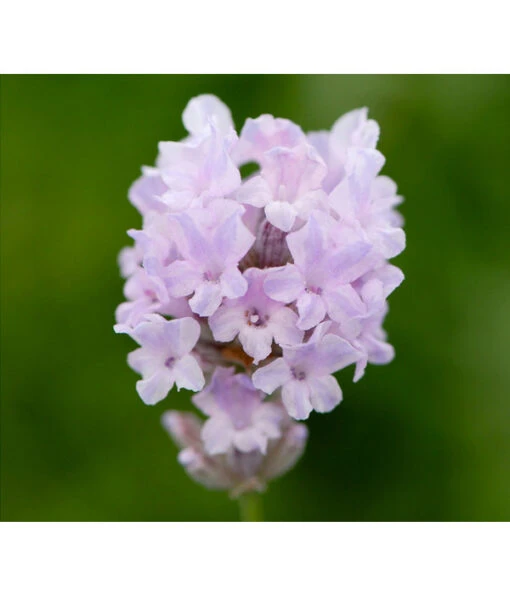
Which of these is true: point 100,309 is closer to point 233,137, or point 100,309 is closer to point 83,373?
point 83,373

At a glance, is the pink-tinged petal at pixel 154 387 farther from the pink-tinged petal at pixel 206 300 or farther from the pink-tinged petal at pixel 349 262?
the pink-tinged petal at pixel 349 262

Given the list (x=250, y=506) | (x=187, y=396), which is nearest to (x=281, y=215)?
(x=250, y=506)

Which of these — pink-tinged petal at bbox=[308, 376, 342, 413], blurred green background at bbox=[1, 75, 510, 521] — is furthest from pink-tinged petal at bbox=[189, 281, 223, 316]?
blurred green background at bbox=[1, 75, 510, 521]

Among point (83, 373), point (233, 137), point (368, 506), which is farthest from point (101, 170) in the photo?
point (368, 506)

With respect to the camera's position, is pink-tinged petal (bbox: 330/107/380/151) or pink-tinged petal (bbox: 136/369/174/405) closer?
pink-tinged petal (bbox: 136/369/174/405)

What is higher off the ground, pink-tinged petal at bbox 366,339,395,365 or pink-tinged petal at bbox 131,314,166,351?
pink-tinged petal at bbox 366,339,395,365

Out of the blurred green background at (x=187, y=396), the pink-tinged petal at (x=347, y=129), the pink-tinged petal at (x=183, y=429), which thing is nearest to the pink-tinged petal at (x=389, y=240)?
the pink-tinged petal at (x=347, y=129)

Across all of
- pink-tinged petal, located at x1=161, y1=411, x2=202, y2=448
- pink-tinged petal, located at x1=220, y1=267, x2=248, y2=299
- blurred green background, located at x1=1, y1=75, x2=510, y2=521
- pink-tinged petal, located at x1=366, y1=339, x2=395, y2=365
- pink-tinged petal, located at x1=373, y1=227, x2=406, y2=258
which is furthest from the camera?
blurred green background, located at x1=1, y1=75, x2=510, y2=521

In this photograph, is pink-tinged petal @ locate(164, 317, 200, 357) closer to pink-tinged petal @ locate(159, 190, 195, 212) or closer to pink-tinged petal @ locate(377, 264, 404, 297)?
pink-tinged petal @ locate(159, 190, 195, 212)
